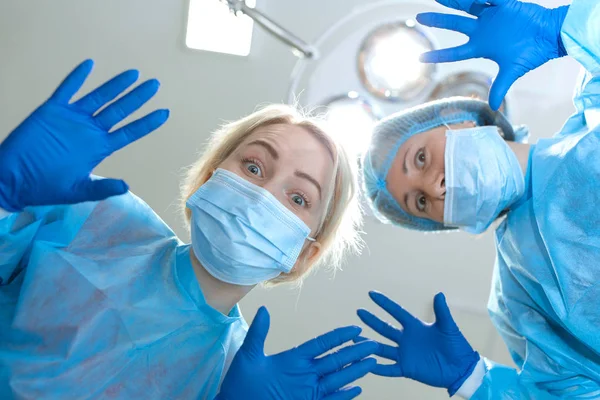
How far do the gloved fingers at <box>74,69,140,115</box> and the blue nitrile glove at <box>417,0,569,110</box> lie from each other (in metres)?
0.78

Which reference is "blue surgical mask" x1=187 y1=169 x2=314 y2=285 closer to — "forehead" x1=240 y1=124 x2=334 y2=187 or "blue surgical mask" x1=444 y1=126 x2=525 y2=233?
"forehead" x1=240 y1=124 x2=334 y2=187

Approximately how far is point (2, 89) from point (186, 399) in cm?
147

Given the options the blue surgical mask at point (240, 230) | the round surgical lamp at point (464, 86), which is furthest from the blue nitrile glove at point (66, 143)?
the round surgical lamp at point (464, 86)

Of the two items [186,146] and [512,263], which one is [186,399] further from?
[186,146]

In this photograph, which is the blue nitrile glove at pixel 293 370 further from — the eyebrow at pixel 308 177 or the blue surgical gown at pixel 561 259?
the blue surgical gown at pixel 561 259

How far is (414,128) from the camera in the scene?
1.69 meters

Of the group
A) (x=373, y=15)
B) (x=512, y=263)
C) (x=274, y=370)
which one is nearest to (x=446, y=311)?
(x=512, y=263)

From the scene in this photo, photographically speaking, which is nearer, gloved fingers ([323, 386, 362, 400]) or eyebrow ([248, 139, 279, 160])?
gloved fingers ([323, 386, 362, 400])

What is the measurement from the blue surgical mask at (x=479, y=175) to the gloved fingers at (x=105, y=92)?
89 cm

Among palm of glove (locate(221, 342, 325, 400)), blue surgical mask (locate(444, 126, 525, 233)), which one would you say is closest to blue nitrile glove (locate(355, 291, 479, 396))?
blue surgical mask (locate(444, 126, 525, 233))

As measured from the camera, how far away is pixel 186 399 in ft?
4.25

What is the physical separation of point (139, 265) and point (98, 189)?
32cm

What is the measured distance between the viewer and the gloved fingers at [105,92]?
1153mm

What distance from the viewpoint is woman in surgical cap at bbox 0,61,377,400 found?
1.15 metres
